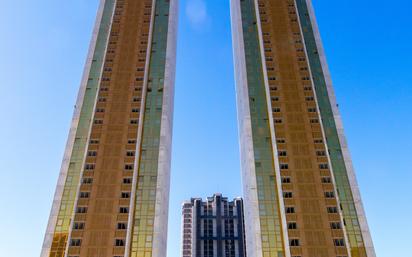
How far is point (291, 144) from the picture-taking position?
72.1 meters

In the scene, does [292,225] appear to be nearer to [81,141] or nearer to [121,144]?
[121,144]

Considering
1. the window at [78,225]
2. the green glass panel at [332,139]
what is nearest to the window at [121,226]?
the window at [78,225]

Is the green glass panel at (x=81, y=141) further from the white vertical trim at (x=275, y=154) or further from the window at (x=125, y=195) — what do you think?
the white vertical trim at (x=275, y=154)

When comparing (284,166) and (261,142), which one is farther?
(261,142)

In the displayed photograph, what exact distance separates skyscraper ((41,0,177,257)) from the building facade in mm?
71239

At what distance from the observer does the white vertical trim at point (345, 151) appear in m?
64.0

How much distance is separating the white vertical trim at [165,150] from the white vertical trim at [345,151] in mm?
30019

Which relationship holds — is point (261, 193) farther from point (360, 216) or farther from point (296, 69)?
point (296, 69)

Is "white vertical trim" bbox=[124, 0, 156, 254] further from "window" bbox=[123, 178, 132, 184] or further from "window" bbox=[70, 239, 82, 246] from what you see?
"window" bbox=[70, 239, 82, 246]

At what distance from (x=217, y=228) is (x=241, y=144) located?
7007cm

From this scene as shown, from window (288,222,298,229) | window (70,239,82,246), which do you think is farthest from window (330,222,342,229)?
window (70,239,82,246)

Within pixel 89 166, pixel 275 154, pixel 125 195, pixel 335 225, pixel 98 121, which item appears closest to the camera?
pixel 335 225

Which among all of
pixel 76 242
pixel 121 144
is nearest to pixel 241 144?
pixel 121 144

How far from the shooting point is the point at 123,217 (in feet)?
214
